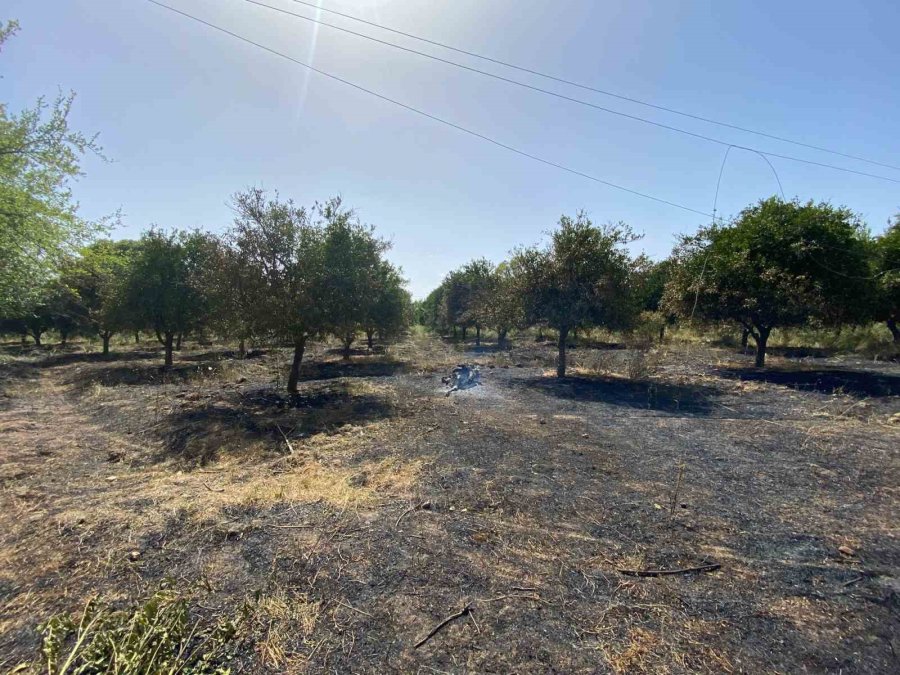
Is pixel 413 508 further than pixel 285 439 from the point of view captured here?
No

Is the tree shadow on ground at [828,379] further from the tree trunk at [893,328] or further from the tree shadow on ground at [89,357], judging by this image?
the tree shadow on ground at [89,357]

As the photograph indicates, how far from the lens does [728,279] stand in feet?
53.0

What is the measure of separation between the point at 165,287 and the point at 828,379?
26.5 metres

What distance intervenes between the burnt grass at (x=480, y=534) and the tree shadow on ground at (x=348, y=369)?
812cm

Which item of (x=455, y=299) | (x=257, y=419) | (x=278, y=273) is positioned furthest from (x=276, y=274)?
(x=455, y=299)

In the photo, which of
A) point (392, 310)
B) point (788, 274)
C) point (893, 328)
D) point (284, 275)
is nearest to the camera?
point (284, 275)

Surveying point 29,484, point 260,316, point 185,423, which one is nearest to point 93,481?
point 29,484

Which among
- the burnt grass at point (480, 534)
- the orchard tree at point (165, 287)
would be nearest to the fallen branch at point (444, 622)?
the burnt grass at point (480, 534)

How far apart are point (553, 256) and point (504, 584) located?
13962 mm

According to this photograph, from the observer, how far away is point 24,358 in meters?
22.0

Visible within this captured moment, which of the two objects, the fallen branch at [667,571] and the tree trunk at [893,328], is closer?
the fallen branch at [667,571]

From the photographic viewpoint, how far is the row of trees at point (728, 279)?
49.2ft

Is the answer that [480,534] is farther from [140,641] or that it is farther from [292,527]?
[140,641]

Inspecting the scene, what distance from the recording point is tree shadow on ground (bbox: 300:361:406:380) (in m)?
17.8
